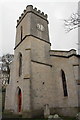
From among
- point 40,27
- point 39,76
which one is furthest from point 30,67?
point 40,27

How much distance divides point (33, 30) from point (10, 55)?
13804 mm

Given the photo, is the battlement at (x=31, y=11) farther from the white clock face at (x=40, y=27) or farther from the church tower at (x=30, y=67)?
the white clock face at (x=40, y=27)

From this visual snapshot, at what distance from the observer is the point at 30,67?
16984 mm

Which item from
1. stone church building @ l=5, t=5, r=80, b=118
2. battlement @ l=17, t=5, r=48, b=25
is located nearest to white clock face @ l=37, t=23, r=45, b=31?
stone church building @ l=5, t=5, r=80, b=118

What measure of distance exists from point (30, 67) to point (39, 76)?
1.63m

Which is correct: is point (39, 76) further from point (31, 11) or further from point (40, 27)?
point (31, 11)

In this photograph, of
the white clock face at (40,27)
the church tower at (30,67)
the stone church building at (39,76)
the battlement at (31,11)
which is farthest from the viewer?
the battlement at (31,11)

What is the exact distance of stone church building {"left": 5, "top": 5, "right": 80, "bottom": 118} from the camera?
16031 millimetres

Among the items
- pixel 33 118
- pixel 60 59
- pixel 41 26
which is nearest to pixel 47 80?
pixel 60 59

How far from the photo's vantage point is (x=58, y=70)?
62.6ft

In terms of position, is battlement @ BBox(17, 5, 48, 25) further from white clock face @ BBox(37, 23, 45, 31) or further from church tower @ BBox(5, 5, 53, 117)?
white clock face @ BBox(37, 23, 45, 31)

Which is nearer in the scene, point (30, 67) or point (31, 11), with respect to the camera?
point (30, 67)

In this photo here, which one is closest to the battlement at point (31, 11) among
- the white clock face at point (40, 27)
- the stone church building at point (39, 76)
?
the stone church building at point (39, 76)

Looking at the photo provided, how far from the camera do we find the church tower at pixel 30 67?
15.9 metres
